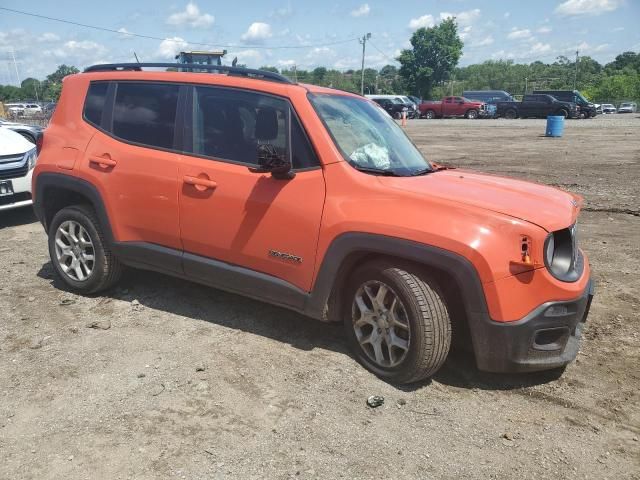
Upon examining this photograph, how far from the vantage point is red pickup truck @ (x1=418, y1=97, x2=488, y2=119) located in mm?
39309

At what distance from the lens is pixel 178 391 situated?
3248 mm

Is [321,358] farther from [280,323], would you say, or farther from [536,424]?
[536,424]

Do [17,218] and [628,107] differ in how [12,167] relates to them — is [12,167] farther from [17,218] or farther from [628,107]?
[628,107]

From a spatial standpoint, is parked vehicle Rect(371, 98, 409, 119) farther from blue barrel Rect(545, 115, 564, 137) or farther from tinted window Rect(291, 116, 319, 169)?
tinted window Rect(291, 116, 319, 169)

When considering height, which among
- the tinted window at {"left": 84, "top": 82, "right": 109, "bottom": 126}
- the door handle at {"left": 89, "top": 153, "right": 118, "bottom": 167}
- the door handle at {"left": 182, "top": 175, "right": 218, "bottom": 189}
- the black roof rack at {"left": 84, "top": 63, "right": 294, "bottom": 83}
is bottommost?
the door handle at {"left": 182, "top": 175, "right": 218, "bottom": 189}

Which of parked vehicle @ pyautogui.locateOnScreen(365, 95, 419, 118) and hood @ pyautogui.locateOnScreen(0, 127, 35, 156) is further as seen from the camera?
parked vehicle @ pyautogui.locateOnScreen(365, 95, 419, 118)

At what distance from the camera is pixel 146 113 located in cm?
423

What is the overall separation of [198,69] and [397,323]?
246cm

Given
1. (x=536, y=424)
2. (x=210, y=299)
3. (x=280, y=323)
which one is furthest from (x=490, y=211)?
(x=210, y=299)

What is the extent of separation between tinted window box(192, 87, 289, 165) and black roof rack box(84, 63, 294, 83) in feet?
0.70

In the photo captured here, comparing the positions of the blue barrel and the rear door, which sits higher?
the rear door

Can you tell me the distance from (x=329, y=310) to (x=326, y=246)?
0.45 metres

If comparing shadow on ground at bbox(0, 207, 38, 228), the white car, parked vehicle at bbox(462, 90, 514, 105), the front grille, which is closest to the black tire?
parked vehicle at bbox(462, 90, 514, 105)

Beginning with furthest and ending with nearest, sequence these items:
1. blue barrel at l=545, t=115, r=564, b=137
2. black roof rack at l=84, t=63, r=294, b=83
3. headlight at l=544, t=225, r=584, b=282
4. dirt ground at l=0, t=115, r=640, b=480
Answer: blue barrel at l=545, t=115, r=564, b=137 < black roof rack at l=84, t=63, r=294, b=83 < headlight at l=544, t=225, r=584, b=282 < dirt ground at l=0, t=115, r=640, b=480
